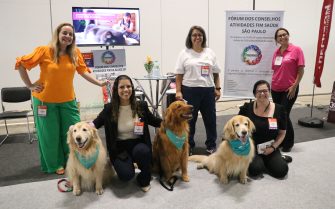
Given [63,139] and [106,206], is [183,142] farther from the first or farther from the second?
[63,139]

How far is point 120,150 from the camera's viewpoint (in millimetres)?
2738

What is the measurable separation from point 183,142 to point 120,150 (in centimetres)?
62

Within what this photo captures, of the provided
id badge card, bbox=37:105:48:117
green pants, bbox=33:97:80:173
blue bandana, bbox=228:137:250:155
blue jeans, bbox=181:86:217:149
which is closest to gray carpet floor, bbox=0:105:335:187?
green pants, bbox=33:97:80:173

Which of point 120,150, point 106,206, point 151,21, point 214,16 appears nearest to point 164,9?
point 151,21

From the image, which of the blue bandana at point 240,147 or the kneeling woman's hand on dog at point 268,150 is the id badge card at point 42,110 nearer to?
the blue bandana at point 240,147

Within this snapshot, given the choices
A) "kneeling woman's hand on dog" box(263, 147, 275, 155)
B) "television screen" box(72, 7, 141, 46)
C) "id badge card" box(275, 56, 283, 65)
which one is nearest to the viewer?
"kneeling woman's hand on dog" box(263, 147, 275, 155)

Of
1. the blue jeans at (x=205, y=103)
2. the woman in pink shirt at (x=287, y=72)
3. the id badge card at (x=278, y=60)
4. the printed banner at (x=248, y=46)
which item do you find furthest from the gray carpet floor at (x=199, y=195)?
the printed banner at (x=248, y=46)

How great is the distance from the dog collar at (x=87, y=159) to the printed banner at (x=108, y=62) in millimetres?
1805

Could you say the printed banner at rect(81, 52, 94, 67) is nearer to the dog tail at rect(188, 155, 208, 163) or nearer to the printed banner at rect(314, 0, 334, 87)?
the dog tail at rect(188, 155, 208, 163)

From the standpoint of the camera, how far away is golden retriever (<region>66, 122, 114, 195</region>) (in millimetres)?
2381

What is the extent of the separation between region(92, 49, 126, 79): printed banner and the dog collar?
71.0 inches

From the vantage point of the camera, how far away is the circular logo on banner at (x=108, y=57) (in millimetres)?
4016

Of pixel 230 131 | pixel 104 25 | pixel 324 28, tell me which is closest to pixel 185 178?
pixel 230 131

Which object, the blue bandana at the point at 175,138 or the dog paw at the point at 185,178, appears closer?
the blue bandana at the point at 175,138
